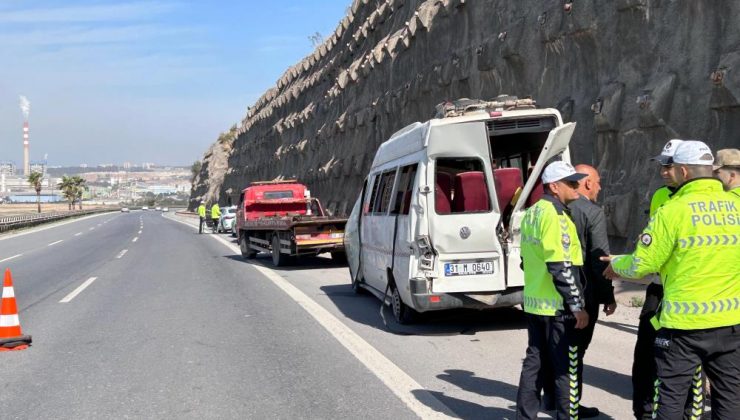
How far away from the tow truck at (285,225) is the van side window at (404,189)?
779cm

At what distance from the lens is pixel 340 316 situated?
10.0 metres

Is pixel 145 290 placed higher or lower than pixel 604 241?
lower

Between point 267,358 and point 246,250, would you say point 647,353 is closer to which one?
point 267,358

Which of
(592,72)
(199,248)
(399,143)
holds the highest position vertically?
(592,72)

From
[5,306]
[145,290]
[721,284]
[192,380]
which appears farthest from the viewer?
[145,290]

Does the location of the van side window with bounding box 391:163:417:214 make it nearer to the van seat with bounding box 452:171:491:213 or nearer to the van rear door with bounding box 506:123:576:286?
the van seat with bounding box 452:171:491:213

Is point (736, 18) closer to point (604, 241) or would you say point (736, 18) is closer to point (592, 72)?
point (592, 72)

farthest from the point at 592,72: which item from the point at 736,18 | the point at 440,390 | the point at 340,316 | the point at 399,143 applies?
the point at 440,390

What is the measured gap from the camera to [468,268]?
812 cm

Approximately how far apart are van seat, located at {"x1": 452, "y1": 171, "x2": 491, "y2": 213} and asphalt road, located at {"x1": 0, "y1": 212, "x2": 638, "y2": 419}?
1593 mm

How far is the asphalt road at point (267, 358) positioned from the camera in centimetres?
566

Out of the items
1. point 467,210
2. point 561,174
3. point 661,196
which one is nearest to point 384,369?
point 467,210

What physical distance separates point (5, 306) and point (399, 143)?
17.6 ft

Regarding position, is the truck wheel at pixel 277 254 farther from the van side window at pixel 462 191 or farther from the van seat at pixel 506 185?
the van seat at pixel 506 185
